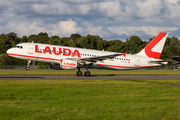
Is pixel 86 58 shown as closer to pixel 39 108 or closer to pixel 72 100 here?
pixel 72 100

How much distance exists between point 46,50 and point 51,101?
20728 mm

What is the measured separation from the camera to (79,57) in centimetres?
3391

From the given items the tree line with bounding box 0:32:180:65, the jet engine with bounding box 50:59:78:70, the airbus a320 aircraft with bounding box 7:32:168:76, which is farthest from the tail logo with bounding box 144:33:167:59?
the tree line with bounding box 0:32:180:65

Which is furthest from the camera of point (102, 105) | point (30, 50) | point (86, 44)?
point (86, 44)

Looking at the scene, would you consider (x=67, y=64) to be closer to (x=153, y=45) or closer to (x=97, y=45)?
(x=153, y=45)

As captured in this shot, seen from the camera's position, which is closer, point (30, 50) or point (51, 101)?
point (51, 101)

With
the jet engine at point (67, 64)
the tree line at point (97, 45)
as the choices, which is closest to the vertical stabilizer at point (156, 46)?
the jet engine at point (67, 64)

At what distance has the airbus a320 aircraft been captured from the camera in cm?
3225

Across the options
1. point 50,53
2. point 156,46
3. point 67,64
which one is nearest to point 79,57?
point 67,64

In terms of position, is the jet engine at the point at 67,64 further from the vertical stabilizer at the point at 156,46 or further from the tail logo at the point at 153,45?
the vertical stabilizer at the point at 156,46

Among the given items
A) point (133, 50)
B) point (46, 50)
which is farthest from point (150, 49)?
point (133, 50)

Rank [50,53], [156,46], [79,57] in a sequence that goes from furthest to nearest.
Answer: [156,46]
[79,57]
[50,53]

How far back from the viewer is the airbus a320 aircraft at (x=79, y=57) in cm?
3225

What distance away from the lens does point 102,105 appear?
451 inches
